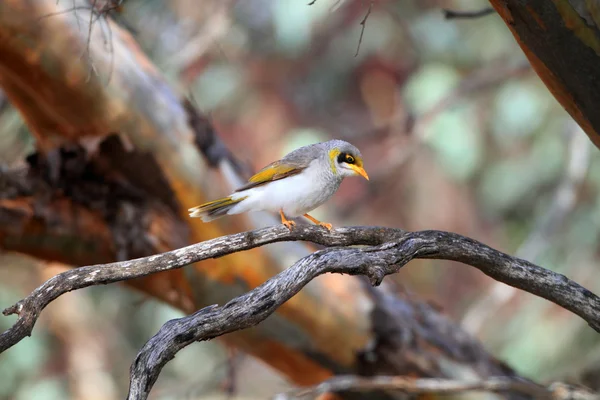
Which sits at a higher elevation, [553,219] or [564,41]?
[553,219]

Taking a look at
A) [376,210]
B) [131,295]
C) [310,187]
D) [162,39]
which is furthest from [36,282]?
[310,187]

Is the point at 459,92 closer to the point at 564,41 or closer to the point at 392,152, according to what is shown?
the point at 392,152

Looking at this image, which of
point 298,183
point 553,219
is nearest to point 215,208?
point 298,183

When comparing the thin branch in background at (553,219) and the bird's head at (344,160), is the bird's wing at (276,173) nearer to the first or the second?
the bird's head at (344,160)

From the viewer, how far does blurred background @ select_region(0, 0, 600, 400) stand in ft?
35.2

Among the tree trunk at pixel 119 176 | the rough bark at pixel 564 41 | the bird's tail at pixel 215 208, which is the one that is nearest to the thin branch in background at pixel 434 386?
the tree trunk at pixel 119 176

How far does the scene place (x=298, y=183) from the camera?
3.66 meters

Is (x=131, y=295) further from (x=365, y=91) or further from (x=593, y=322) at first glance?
(x=593, y=322)

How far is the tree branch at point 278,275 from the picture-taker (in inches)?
99.9

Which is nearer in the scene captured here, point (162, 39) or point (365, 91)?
point (162, 39)

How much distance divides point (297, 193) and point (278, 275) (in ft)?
2.76

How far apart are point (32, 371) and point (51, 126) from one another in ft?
28.0

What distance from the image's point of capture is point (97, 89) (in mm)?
5113

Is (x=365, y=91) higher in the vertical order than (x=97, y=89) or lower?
higher
